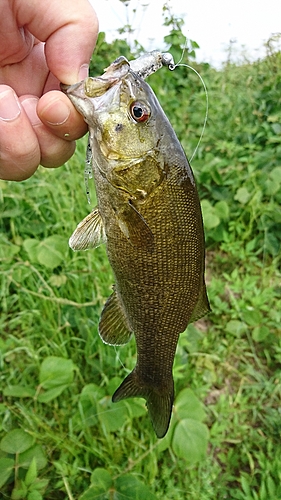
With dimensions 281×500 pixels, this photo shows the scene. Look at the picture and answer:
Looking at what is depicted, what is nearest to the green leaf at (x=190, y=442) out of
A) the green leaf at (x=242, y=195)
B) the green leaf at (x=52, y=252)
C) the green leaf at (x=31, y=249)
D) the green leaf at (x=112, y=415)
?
the green leaf at (x=112, y=415)

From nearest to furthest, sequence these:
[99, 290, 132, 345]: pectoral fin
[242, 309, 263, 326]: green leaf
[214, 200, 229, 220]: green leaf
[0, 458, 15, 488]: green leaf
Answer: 1. [99, 290, 132, 345]: pectoral fin
2. [0, 458, 15, 488]: green leaf
3. [242, 309, 263, 326]: green leaf
4. [214, 200, 229, 220]: green leaf

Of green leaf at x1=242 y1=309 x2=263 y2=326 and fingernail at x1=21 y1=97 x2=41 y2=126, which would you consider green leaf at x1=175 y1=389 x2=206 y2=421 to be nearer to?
green leaf at x1=242 y1=309 x2=263 y2=326

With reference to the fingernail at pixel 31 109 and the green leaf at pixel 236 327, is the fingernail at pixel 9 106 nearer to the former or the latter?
the fingernail at pixel 31 109

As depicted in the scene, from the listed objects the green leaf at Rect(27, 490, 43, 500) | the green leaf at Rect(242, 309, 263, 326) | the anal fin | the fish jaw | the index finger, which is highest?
the index finger

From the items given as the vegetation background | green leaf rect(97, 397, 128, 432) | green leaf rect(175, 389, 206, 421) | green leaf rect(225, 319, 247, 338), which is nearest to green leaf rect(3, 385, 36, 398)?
the vegetation background

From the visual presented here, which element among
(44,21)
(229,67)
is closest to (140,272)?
(44,21)

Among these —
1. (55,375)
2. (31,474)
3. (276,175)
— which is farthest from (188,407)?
(276,175)

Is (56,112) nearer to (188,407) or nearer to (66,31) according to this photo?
(66,31)
